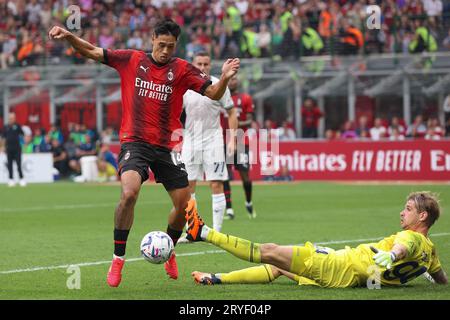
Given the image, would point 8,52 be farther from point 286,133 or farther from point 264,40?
point 286,133

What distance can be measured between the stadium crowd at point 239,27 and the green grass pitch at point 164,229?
605 centimetres

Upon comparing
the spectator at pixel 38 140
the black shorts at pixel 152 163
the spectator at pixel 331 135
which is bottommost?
the spectator at pixel 38 140

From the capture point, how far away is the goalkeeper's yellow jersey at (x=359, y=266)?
28.2 feet

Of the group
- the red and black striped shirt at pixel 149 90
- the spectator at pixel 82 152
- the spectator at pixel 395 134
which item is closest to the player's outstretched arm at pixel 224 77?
the red and black striped shirt at pixel 149 90

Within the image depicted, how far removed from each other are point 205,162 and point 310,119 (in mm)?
17592

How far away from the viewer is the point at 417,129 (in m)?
29.9

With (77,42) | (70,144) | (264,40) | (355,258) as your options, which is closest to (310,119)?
(264,40)

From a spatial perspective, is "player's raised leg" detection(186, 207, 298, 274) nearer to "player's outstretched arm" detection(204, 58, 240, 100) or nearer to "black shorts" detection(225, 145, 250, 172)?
"player's outstretched arm" detection(204, 58, 240, 100)

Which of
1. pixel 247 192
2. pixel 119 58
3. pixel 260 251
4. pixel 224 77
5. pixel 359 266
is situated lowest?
pixel 247 192

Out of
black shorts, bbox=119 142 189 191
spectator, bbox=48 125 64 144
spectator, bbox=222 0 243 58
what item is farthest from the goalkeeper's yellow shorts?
spectator, bbox=48 125 64 144

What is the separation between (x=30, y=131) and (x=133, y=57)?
1079 inches

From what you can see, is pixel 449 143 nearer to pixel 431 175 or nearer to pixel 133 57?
pixel 431 175

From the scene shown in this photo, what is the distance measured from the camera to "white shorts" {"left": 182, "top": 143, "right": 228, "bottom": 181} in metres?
14.5

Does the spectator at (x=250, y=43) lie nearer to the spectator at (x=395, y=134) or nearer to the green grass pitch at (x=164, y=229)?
the spectator at (x=395, y=134)
